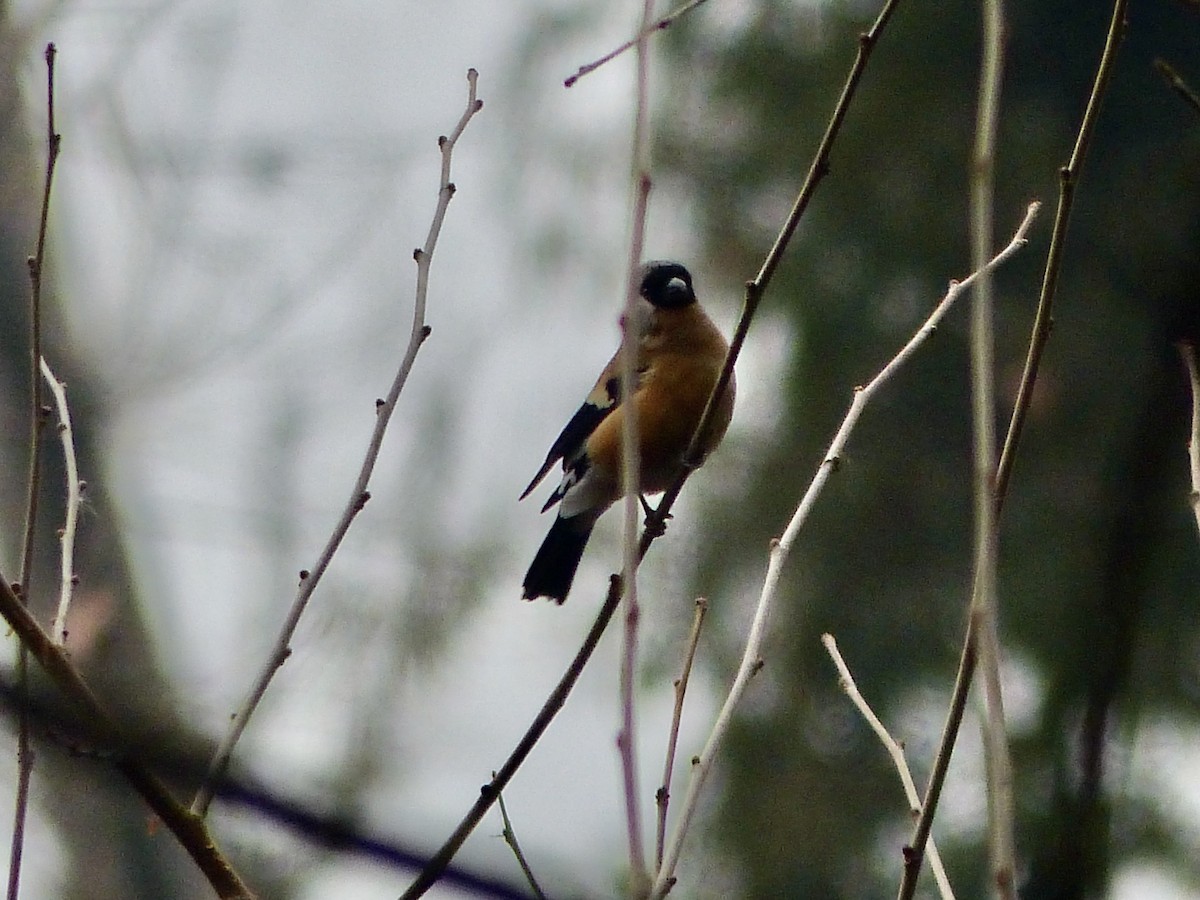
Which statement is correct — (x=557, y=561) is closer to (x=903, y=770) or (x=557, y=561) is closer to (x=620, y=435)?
(x=620, y=435)

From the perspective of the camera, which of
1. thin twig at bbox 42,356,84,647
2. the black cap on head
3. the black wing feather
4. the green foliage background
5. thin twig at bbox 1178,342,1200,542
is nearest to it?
thin twig at bbox 1178,342,1200,542

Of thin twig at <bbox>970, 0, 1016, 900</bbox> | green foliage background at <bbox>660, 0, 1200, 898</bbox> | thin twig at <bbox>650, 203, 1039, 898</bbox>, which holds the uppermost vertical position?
thin twig at <bbox>970, 0, 1016, 900</bbox>

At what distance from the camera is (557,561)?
158 inches

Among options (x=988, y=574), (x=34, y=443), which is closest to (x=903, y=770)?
(x=988, y=574)

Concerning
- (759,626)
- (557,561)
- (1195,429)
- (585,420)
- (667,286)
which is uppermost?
(1195,429)

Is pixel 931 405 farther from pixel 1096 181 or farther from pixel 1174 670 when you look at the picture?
pixel 1174 670

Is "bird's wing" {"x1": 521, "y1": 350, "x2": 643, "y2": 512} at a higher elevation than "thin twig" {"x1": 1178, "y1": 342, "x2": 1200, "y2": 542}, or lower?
lower

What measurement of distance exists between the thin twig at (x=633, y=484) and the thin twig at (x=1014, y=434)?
1.03 ft

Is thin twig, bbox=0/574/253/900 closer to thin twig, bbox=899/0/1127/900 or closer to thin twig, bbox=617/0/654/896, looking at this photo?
thin twig, bbox=617/0/654/896

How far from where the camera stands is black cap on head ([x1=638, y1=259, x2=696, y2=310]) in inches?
174

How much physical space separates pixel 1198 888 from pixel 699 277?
131 inches

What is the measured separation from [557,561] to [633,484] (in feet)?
8.61

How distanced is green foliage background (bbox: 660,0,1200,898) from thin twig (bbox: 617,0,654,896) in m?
5.39

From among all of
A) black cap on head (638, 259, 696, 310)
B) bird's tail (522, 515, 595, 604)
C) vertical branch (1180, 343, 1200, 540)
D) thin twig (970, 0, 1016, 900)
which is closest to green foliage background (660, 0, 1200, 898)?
black cap on head (638, 259, 696, 310)
